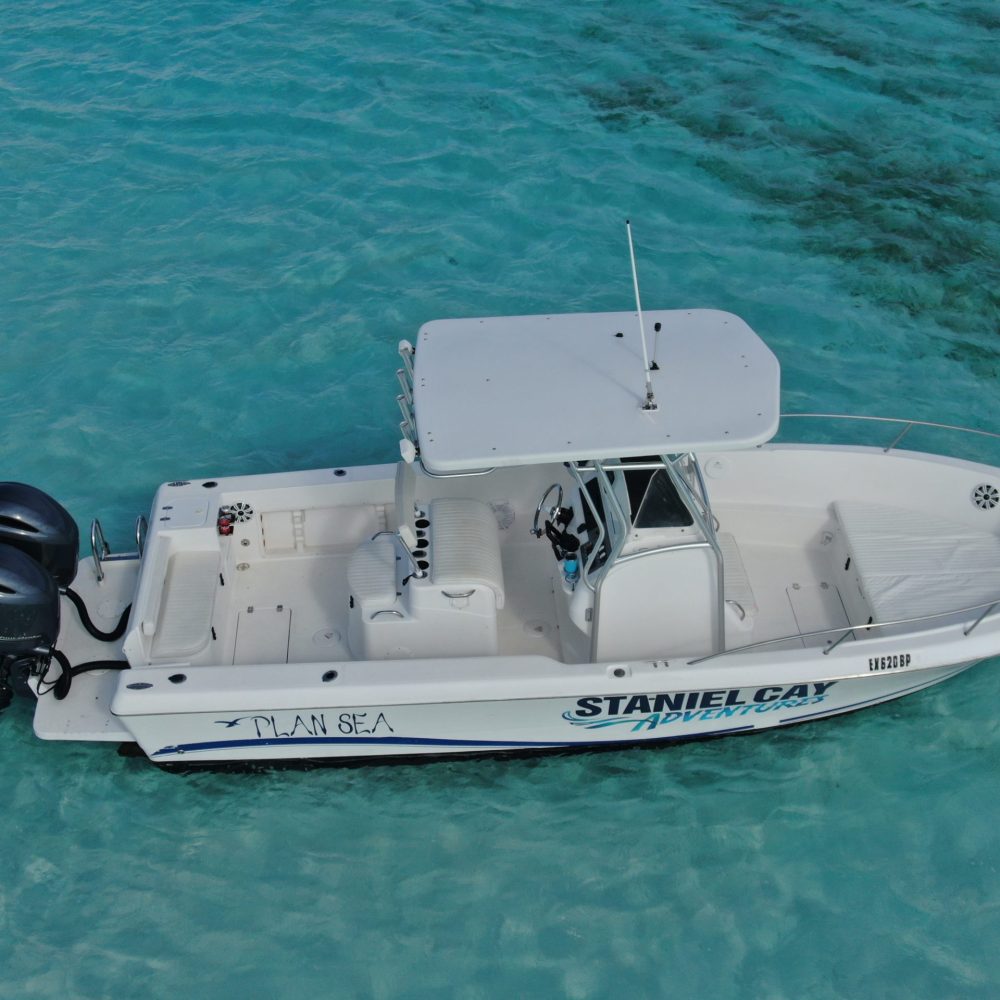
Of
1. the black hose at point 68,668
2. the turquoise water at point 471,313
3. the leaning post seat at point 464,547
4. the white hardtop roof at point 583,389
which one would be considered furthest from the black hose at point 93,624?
the white hardtop roof at point 583,389

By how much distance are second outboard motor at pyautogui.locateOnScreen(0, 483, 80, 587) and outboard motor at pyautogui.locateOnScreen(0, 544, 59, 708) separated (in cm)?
12

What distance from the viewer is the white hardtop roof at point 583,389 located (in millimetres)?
4621

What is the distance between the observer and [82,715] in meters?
5.23

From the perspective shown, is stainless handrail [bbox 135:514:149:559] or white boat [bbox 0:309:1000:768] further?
stainless handrail [bbox 135:514:149:559]

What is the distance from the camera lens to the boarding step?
5.16 metres

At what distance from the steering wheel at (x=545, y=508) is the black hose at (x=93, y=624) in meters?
2.26

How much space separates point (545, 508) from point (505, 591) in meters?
0.60

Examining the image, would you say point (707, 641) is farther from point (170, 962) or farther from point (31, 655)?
point (31, 655)

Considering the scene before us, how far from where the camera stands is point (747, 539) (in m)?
6.27

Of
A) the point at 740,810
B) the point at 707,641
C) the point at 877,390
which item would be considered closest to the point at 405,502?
the point at 707,641

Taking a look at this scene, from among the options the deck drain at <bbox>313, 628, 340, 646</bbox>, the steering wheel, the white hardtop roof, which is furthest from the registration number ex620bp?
the deck drain at <bbox>313, 628, 340, 646</bbox>

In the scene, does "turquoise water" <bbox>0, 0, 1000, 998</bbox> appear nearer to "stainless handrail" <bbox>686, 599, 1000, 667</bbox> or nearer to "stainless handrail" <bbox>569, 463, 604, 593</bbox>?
"stainless handrail" <bbox>686, 599, 1000, 667</bbox>

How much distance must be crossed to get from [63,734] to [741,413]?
3.62 metres

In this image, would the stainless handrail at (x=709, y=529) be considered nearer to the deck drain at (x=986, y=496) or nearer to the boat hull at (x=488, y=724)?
the boat hull at (x=488, y=724)
